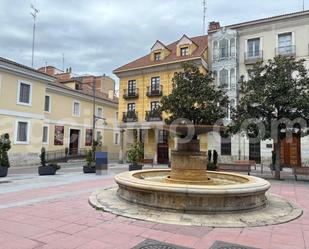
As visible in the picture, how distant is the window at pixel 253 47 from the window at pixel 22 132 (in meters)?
18.8

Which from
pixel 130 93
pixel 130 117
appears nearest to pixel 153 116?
pixel 130 117

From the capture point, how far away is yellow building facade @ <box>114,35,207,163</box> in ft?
90.5

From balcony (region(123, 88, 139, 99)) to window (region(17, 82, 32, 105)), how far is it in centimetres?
1015

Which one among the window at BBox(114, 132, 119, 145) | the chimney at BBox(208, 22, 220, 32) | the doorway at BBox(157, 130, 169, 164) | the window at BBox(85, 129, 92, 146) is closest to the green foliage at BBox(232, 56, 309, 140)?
the chimney at BBox(208, 22, 220, 32)

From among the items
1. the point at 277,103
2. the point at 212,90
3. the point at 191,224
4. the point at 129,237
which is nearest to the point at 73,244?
the point at 129,237

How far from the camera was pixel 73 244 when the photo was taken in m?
4.63

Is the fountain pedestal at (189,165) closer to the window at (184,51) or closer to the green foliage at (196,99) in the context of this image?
the green foliage at (196,99)

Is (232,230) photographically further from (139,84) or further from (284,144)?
(139,84)

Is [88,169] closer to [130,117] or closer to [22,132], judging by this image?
[22,132]

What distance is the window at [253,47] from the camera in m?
24.9

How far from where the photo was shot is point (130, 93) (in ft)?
97.3

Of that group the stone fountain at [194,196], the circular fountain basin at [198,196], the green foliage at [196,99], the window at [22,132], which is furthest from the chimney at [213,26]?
the circular fountain basin at [198,196]

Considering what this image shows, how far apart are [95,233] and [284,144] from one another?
71.3 feet

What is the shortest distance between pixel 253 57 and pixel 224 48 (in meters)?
2.73
